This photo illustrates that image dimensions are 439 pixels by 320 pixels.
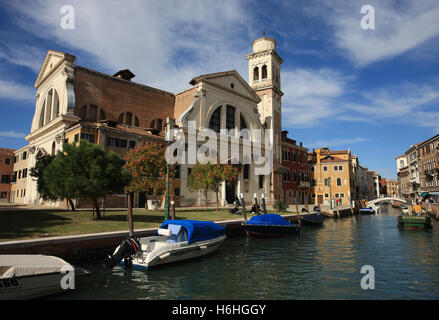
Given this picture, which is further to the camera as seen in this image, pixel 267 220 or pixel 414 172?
pixel 414 172

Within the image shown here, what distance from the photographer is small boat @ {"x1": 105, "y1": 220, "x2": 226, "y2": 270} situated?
10.7 metres

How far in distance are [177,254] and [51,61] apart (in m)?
30.9

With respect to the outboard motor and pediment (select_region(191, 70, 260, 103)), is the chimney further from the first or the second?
the outboard motor

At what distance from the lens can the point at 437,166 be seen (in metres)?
38.8

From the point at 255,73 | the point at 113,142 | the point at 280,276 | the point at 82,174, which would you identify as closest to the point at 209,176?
the point at 113,142

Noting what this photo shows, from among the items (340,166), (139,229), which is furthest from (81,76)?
(340,166)

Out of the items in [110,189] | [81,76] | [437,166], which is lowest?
[110,189]

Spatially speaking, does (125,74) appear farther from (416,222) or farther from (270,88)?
(416,222)

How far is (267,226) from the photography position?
19.1m

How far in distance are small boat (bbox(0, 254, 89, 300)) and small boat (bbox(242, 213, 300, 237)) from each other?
12167mm

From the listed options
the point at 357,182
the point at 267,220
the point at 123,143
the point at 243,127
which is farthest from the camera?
the point at 357,182

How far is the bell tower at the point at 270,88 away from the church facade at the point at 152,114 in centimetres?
14
